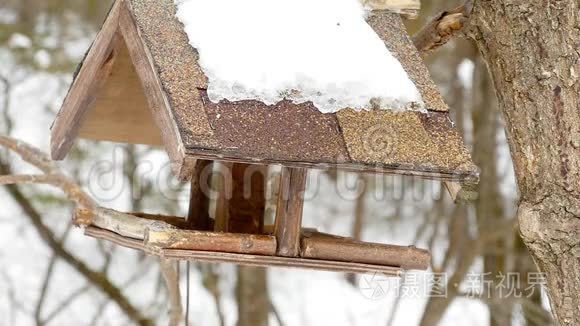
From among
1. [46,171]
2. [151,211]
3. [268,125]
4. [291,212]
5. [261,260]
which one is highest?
[151,211]

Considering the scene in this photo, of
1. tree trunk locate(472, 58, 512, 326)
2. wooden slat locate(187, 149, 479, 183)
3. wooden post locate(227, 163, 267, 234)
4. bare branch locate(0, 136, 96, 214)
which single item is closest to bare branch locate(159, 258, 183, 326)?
bare branch locate(0, 136, 96, 214)

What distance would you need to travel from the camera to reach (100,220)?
205 cm

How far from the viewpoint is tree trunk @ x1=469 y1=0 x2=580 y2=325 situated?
1657mm

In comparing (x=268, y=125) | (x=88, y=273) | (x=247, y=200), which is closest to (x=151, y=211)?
(x=88, y=273)

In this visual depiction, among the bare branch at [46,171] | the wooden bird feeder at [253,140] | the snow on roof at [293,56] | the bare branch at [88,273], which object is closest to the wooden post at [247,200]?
the wooden bird feeder at [253,140]

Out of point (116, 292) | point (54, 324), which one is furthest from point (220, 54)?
point (54, 324)

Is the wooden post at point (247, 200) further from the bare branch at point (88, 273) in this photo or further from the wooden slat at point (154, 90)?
the bare branch at point (88, 273)

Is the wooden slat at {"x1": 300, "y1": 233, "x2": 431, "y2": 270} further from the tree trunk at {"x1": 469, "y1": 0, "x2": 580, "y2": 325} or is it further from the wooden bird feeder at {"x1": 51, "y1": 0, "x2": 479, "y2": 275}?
the tree trunk at {"x1": 469, "y1": 0, "x2": 580, "y2": 325}

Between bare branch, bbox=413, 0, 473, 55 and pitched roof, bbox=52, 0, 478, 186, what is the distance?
0.67ft

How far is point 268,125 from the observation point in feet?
5.07

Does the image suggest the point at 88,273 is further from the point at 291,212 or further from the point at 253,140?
the point at 253,140

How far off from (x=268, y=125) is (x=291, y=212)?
0.28 metres

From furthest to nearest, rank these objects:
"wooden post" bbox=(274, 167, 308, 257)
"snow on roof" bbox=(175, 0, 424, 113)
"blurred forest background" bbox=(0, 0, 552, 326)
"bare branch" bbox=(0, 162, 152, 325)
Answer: "blurred forest background" bbox=(0, 0, 552, 326), "bare branch" bbox=(0, 162, 152, 325), "wooden post" bbox=(274, 167, 308, 257), "snow on roof" bbox=(175, 0, 424, 113)

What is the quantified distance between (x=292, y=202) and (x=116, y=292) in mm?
2125
